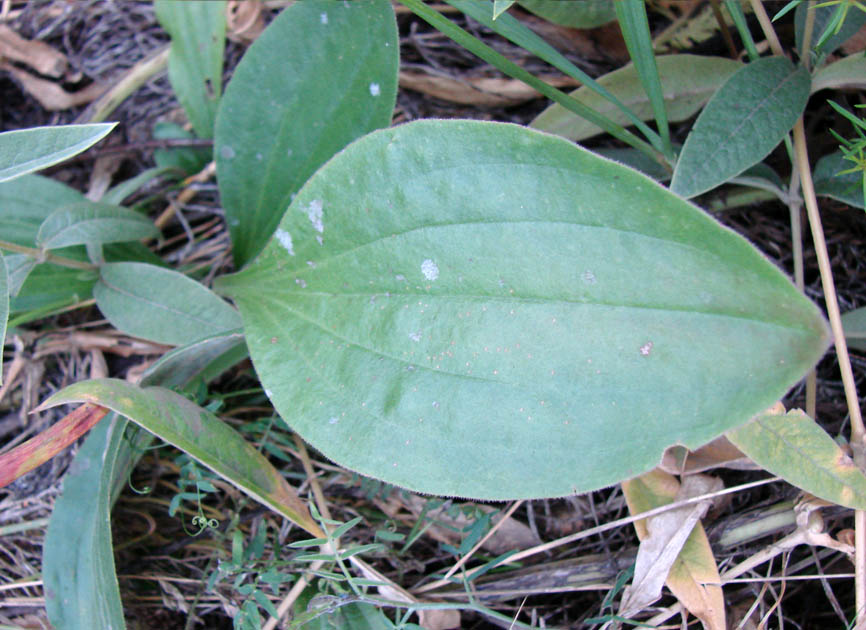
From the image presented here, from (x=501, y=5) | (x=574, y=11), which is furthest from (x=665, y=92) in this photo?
(x=501, y=5)

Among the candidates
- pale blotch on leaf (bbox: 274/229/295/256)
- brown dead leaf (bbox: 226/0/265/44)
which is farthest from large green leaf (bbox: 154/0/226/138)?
pale blotch on leaf (bbox: 274/229/295/256)

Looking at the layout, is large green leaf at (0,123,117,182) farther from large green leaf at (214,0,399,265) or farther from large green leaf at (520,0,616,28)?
large green leaf at (520,0,616,28)

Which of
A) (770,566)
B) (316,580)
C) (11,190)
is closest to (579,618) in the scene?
(770,566)

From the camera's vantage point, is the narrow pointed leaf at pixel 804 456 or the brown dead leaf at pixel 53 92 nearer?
the narrow pointed leaf at pixel 804 456

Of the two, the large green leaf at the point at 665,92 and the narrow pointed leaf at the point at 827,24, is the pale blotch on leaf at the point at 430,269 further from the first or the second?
the narrow pointed leaf at the point at 827,24

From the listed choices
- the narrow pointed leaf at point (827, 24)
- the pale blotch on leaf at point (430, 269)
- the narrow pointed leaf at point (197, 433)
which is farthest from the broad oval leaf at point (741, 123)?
the narrow pointed leaf at point (197, 433)

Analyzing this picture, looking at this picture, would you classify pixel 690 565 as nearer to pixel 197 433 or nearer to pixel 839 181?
pixel 839 181
